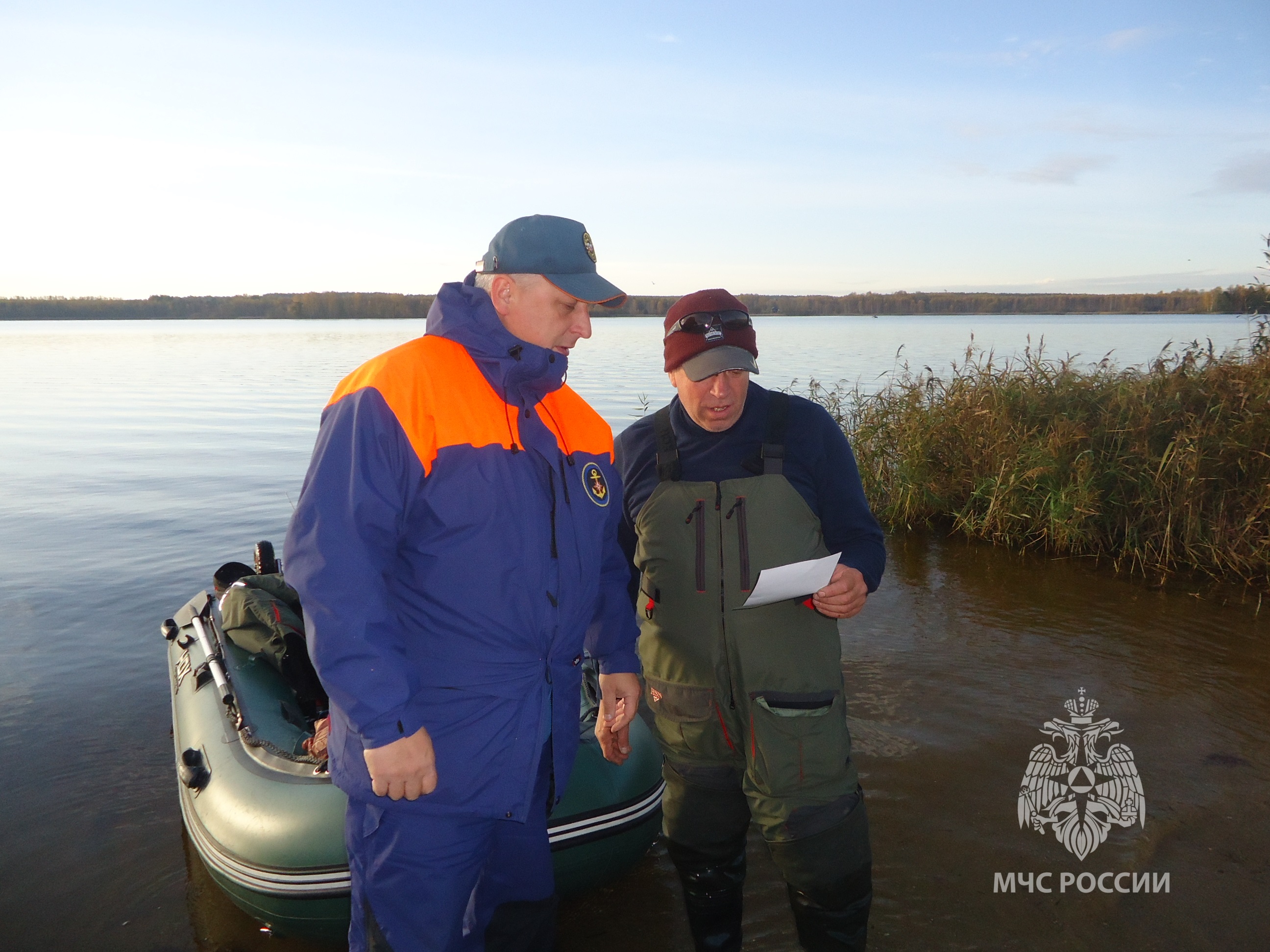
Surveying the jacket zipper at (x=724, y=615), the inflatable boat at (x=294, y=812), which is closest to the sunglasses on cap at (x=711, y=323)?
the jacket zipper at (x=724, y=615)

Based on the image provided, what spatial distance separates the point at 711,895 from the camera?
2510mm

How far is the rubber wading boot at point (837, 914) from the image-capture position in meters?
2.26

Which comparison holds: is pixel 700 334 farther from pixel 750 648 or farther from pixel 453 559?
pixel 453 559

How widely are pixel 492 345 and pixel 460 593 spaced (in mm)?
547

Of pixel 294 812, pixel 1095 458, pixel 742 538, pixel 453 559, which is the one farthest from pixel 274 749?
pixel 1095 458

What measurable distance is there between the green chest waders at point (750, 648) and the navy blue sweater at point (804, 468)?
39 millimetres

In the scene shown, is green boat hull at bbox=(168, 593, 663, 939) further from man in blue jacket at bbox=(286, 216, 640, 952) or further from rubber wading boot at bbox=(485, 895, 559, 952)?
man in blue jacket at bbox=(286, 216, 640, 952)

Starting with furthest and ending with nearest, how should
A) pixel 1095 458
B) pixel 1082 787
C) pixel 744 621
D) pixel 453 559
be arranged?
pixel 1095 458
pixel 1082 787
pixel 744 621
pixel 453 559

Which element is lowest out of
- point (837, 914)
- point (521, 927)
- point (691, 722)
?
point (837, 914)

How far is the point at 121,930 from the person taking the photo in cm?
315

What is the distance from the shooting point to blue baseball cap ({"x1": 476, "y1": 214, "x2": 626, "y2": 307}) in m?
1.83

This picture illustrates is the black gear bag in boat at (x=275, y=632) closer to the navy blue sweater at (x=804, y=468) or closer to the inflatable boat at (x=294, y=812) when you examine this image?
the inflatable boat at (x=294, y=812)

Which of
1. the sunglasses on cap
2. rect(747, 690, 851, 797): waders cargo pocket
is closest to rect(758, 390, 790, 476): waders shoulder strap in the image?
the sunglasses on cap

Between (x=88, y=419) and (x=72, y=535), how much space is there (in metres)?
10.4
